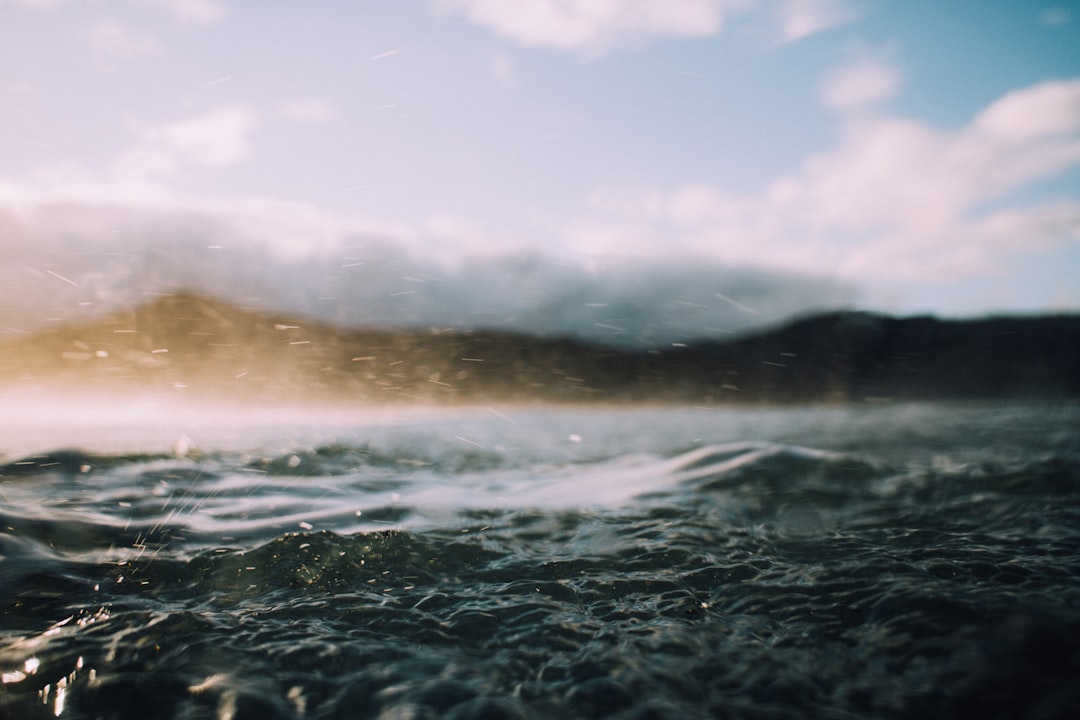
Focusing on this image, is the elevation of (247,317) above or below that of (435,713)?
above

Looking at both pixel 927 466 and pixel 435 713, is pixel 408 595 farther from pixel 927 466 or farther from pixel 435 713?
pixel 927 466

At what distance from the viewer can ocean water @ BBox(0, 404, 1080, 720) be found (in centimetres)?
137

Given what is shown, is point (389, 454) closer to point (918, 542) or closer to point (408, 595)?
point (408, 595)

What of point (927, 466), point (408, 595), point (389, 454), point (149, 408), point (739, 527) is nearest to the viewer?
point (408, 595)

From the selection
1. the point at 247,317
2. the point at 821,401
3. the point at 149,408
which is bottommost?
the point at 821,401

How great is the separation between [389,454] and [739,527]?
4.30 meters

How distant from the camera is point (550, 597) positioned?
6.65 feet

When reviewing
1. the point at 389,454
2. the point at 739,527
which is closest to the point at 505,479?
the point at 389,454

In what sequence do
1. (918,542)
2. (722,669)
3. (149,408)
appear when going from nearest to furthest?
(722,669) → (918,542) → (149,408)

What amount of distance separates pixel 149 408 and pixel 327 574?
42.5ft

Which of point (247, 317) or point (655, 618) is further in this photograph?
point (247, 317)

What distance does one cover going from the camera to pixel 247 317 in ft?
48.3

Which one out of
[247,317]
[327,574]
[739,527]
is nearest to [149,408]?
[247,317]

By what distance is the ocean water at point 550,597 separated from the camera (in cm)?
137
